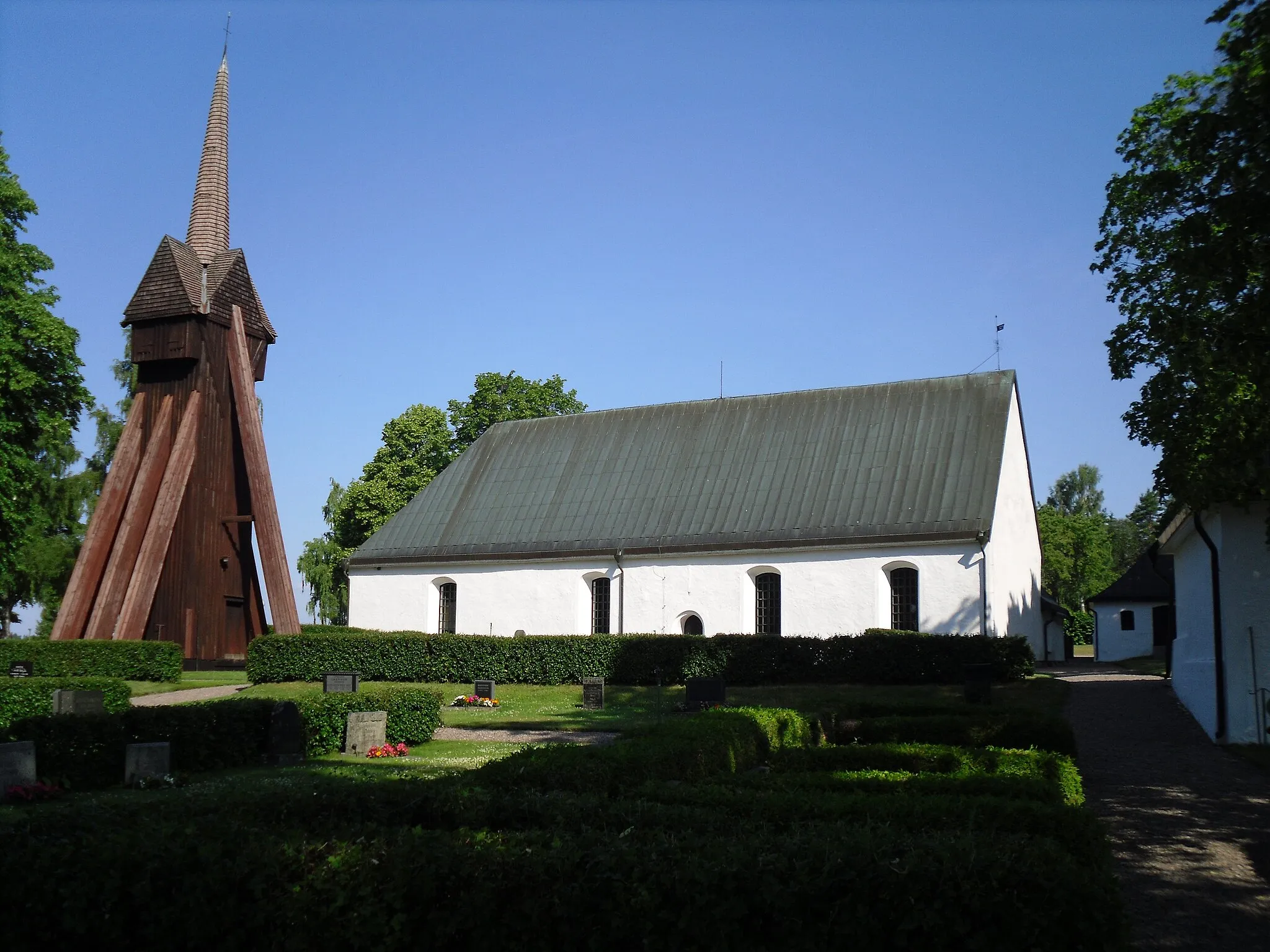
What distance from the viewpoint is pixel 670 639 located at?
25.2 meters

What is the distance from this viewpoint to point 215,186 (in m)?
32.6

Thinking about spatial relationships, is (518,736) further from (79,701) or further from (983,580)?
(983,580)

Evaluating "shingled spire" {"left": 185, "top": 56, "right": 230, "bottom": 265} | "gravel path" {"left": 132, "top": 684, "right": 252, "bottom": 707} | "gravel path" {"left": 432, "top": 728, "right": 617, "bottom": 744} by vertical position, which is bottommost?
"gravel path" {"left": 432, "top": 728, "right": 617, "bottom": 744}

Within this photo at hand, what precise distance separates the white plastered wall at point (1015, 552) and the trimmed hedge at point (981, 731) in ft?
39.4

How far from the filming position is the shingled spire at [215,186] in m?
32.2

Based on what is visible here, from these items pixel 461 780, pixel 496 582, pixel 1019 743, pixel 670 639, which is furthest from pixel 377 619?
pixel 461 780

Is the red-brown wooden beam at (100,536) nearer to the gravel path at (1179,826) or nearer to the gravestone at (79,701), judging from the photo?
the gravestone at (79,701)

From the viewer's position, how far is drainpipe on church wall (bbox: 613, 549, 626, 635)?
29.5 metres

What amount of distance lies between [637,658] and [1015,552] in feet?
36.2

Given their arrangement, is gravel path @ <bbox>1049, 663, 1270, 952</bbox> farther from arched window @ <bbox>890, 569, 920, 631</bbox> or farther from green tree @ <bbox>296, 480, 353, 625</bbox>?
green tree @ <bbox>296, 480, 353, 625</bbox>

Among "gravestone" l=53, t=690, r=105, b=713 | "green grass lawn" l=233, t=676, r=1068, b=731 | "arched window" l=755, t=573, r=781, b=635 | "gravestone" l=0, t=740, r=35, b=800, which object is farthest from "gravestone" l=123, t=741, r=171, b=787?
"arched window" l=755, t=573, r=781, b=635

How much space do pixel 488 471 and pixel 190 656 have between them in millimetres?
10540

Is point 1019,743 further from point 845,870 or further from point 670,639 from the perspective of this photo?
point 670,639

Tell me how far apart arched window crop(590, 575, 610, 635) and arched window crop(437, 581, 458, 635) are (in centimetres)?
458
